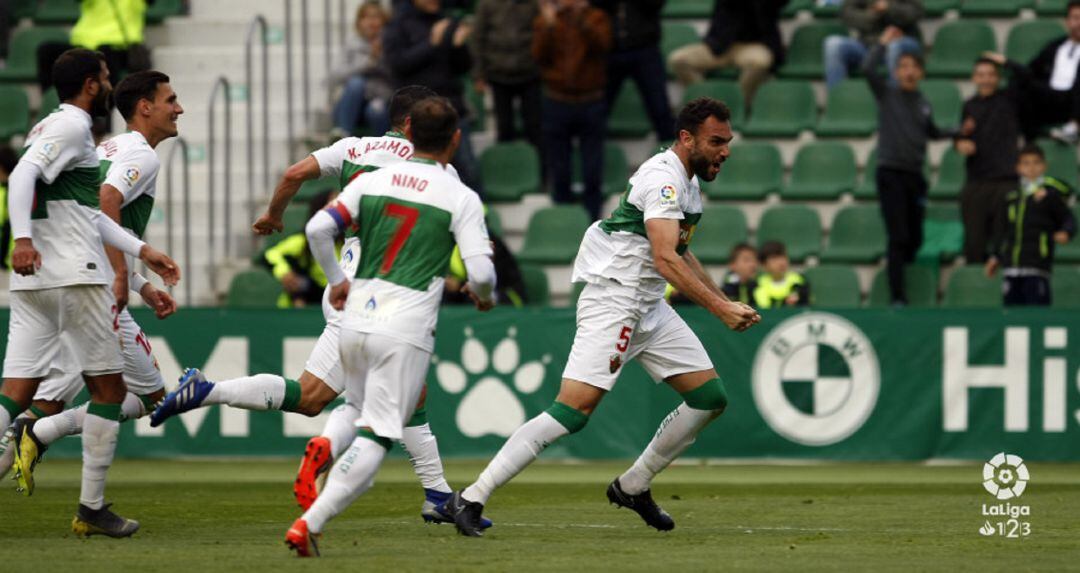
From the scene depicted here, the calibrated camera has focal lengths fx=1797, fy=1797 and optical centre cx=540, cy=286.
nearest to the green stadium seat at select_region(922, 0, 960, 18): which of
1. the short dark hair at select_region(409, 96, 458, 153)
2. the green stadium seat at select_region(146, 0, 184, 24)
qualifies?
the green stadium seat at select_region(146, 0, 184, 24)

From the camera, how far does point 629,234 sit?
31.1ft

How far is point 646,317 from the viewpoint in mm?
9477

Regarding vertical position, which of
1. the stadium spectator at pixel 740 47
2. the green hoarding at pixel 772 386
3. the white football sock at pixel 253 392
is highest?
the stadium spectator at pixel 740 47

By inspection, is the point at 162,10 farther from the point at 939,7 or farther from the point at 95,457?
the point at 95,457

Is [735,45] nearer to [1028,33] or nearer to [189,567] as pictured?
[1028,33]

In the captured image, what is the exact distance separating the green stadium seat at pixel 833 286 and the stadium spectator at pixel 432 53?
136 inches

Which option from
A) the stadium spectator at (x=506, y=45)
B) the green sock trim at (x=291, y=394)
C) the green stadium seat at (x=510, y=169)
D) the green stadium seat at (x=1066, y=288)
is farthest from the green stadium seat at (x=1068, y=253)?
the green sock trim at (x=291, y=394)

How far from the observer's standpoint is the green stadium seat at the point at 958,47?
62.1 ft

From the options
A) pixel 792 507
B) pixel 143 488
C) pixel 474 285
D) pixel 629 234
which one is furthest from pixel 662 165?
pixel 143 488

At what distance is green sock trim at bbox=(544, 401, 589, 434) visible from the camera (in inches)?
363

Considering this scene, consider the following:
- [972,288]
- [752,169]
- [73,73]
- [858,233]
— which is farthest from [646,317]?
[752,169]

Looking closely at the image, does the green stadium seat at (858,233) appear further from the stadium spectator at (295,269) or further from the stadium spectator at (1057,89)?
the stadium spectator at (295,269)

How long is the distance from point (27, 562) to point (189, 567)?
75 cm

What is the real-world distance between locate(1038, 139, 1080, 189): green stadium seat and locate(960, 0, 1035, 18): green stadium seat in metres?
2.22
